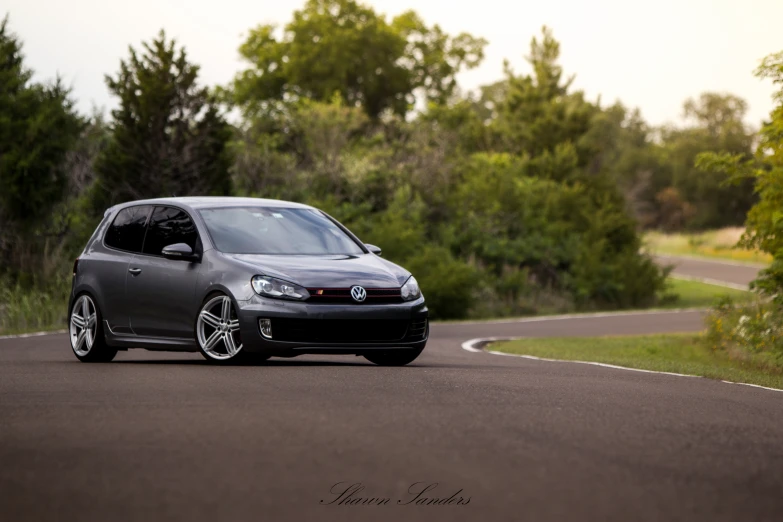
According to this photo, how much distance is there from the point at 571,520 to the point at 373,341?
6.88 meters

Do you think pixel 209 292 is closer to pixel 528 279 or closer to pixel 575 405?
pixel 575 405

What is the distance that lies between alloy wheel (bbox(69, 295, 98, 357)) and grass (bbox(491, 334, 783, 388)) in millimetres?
5804

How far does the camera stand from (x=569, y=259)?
45438 mm

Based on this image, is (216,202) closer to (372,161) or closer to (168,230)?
(168,230)

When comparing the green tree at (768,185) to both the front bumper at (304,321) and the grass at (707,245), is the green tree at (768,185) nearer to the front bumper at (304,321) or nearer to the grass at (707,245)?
the front bumper at (304,321)

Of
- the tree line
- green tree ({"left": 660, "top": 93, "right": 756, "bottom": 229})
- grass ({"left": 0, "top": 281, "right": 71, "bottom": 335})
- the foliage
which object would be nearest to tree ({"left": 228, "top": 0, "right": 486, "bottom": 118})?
the tree line

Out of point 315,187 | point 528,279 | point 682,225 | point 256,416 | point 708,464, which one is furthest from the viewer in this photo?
point 682,225

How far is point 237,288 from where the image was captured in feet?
40.1

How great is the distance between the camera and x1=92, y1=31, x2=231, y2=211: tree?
30703 millimetres

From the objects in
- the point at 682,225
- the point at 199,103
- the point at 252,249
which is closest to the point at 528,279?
the point at 199,103

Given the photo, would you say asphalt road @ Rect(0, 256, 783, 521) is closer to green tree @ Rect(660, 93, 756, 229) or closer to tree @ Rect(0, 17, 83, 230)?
tree @ Rect(0, 17, 83, 230)

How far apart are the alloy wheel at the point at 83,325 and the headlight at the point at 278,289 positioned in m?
2.63

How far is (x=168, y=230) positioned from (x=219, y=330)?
170 centimetres
